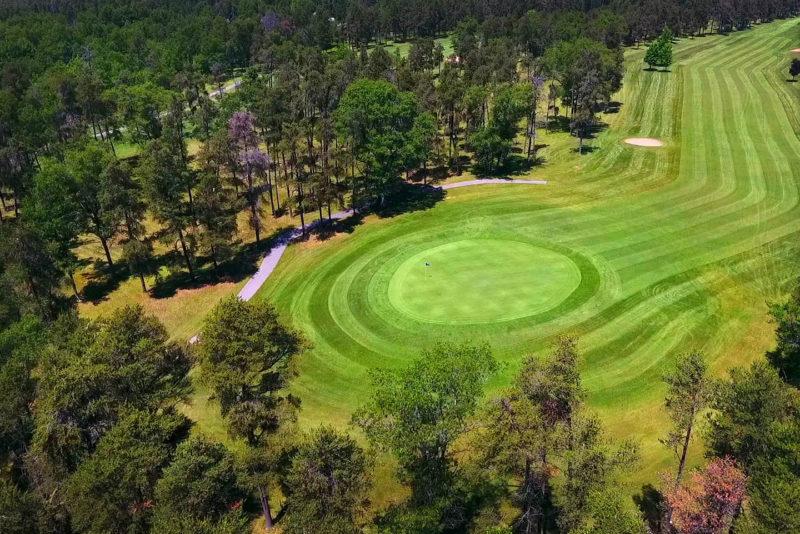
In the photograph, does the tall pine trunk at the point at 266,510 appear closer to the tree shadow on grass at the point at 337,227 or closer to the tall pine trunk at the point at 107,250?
the tree shadow on grass at the point at 337,227

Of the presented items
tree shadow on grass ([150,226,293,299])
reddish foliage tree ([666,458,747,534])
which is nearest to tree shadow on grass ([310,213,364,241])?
tree shadow on grass ([150,226,293,299])

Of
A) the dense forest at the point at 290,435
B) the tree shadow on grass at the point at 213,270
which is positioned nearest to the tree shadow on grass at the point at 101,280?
the dense forest at the point at 290,435

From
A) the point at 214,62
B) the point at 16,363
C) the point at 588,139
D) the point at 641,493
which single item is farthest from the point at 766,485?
the point at 214,62

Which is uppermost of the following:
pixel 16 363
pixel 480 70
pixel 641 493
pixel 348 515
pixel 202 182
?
pixel 480 70

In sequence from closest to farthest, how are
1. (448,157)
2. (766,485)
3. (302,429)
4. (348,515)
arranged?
(766,485) < (348,515) < (302,429) < (448,157)

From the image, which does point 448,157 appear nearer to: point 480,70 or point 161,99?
point 480,70

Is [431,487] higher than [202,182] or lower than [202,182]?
lower
